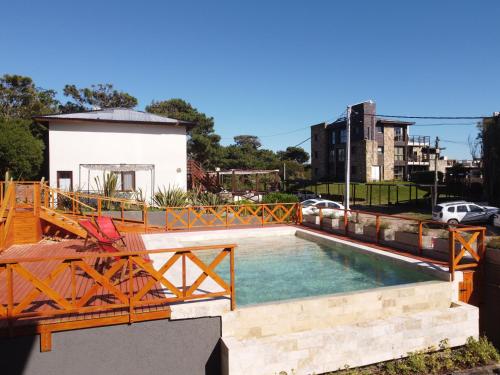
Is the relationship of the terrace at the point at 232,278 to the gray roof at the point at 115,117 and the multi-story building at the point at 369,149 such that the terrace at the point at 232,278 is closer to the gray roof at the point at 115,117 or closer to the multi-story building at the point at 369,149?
the gray roof at the point at 115,117

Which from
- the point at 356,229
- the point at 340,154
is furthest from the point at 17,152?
the point at 340,154

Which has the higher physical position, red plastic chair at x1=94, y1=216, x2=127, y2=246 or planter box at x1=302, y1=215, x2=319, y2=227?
red plastic chair at x1=94, y1=216, x2=127, y2=246

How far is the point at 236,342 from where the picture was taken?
552cm

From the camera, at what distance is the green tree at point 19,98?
1396 inches

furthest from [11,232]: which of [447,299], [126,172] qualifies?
[126,172]

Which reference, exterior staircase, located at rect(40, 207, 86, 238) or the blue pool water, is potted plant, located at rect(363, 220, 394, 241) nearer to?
the blue pool water

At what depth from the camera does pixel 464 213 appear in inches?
789

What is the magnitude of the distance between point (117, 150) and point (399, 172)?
33.9 meters

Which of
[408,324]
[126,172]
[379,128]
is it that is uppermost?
[379,128]

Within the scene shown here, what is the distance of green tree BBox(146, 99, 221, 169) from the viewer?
43.7 meters

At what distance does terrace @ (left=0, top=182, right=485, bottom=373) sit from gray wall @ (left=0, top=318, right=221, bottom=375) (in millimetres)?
131

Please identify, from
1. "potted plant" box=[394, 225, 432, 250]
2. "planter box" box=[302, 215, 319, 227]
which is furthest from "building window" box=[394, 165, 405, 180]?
"potted plant" box=[394, 225, 432, 250]

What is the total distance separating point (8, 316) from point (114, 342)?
1386mm

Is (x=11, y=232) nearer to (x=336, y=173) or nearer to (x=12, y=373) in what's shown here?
(x=12, y=373)
